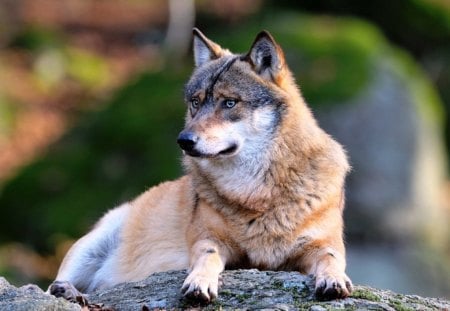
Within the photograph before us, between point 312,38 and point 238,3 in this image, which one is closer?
point 312,38

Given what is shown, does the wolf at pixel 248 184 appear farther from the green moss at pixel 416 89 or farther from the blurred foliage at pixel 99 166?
the green moss at pixel 416 89

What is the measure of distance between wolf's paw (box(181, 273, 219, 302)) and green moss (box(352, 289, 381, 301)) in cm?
112

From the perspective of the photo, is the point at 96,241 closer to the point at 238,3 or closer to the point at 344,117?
the point at 344,117

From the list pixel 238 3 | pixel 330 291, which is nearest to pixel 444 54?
pixel 238 3

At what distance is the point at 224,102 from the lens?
10305 millimetres

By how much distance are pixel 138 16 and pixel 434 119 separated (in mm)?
15095

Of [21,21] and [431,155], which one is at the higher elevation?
[21,21]

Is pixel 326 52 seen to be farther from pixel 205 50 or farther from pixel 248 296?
pixel 248 296

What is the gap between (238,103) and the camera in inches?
406

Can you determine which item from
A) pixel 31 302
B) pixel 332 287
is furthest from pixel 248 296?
pixel 31 302

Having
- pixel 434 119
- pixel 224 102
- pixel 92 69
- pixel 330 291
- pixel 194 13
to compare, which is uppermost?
pixel 194 13

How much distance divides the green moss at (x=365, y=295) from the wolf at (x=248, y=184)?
0.75 ft

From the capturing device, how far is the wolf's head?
10.0 metres

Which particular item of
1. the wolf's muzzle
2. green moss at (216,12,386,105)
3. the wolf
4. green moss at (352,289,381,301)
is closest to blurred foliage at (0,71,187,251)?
green moss at (216,12,386,105)
